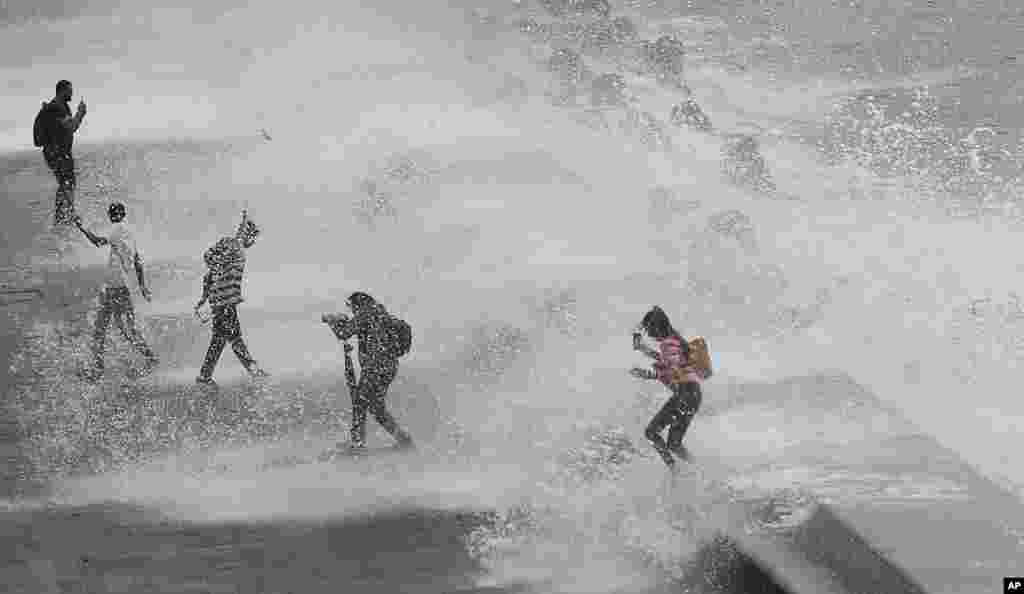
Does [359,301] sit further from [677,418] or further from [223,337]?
[677,418]

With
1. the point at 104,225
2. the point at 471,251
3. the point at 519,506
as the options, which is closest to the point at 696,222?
the point at 471,251

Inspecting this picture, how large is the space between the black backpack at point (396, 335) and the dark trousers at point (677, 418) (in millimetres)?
2192

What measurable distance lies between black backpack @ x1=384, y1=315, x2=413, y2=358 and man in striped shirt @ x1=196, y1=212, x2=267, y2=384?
2.04 meters

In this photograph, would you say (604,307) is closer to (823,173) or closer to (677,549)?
(677,549)

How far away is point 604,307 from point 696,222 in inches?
147

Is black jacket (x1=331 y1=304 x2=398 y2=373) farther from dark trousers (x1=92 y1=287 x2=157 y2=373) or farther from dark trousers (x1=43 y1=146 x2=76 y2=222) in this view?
dark trousers (x1=43 y1=146 x2=76 y2=222)

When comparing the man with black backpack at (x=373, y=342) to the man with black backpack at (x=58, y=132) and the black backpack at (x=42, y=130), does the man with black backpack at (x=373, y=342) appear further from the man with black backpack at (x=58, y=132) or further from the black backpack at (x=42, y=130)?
the black backpack at (x=42, y=130)

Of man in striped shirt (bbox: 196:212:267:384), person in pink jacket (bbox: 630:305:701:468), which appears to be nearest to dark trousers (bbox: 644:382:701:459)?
person in pink jacket (bbox: 630:305:701:468)

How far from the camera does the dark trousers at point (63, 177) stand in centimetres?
1870

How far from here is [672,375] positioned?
38.3 ft

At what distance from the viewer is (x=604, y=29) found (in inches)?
1388

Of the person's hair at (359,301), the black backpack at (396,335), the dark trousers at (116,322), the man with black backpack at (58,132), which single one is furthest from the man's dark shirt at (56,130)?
the black backpack at (396,335)

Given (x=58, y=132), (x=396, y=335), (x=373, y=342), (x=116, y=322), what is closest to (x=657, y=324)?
(x=396, y=335)

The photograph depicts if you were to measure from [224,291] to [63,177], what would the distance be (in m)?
5.74
